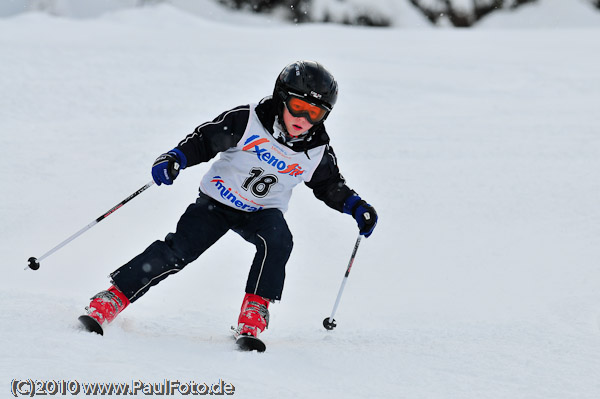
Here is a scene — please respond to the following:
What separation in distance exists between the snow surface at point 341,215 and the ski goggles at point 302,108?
1.12 metres

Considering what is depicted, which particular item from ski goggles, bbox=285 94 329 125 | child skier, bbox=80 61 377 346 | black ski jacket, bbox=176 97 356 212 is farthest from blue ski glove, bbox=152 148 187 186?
ski goggles, bbox=285 94 329 125

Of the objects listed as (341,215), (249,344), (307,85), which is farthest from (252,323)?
(341,215)

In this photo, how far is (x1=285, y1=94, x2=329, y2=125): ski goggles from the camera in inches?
136

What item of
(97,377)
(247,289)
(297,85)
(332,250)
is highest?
(297,85)

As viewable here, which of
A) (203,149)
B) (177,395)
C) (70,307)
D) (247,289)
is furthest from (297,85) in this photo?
(177,395)

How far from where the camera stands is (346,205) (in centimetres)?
380

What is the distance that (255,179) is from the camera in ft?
11.8

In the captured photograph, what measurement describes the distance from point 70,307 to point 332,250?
2465 mm

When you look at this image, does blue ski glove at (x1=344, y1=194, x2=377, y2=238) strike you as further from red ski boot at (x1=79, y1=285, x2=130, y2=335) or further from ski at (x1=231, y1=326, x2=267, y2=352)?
red ski boot at (x1=79, y1=285, x2=130, y2=335)

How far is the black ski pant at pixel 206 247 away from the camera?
3.29m

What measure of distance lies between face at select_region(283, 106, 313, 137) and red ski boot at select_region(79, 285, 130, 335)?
114 centimetres

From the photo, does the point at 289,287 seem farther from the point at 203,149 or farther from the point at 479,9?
the point at 479,9

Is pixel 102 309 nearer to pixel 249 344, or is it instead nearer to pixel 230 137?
pixel 249 344

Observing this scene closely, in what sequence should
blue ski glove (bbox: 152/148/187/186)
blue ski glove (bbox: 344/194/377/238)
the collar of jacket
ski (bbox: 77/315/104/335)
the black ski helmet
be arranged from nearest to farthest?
ski (bbox: 77/315/104/335)
blue ski glove (bbox: 152/148/187/186)
the black ski helmet
the collar of jacket
blue ski glove (bbox: 344/194/377/238)
